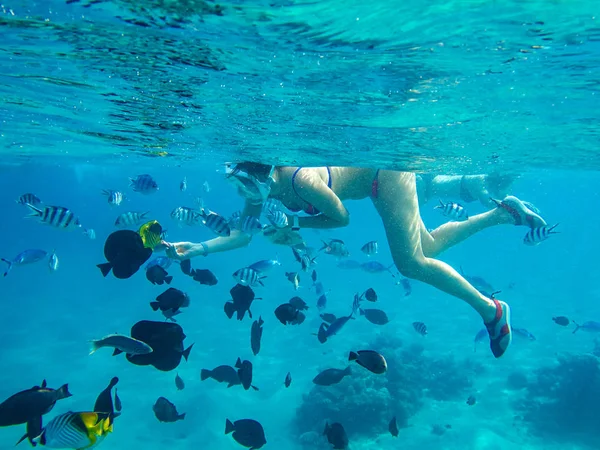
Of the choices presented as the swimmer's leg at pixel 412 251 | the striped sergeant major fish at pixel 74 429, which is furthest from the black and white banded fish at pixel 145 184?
the striped sergeant major fish at pixel 74 429

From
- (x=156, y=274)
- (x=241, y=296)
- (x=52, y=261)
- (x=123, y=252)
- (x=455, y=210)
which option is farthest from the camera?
(x=52, y=261)

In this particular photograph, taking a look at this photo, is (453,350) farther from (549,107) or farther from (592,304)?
(592,304)

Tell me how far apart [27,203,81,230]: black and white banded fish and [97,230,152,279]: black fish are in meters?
4.36

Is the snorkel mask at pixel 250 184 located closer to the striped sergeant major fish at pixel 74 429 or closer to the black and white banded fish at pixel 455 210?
the striped sergeant major fish at pixel 74 429

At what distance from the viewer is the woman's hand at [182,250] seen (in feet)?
21.5

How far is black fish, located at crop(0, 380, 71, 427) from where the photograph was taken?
410cm

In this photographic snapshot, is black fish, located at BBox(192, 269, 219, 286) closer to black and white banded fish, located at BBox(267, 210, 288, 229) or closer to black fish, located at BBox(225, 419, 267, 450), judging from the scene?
black and white banded fish, located at BBox(267, 210, 288, 229)

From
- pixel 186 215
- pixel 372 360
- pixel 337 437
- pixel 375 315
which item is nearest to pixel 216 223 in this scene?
pixel 186 215

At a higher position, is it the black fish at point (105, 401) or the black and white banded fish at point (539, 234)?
the black fish at point (105, 401)

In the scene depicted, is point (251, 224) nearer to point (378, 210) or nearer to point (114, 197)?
point (378, 210)

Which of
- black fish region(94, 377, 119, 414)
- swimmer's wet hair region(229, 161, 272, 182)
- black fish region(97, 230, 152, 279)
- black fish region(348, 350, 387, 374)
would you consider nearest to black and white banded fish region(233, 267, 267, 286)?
swimmer's wet hair region(229, 161, 272, 182)

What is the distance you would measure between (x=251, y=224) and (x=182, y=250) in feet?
5.08

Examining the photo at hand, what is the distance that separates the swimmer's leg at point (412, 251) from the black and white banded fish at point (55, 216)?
6563 millimetres

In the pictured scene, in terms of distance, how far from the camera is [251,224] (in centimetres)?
787
